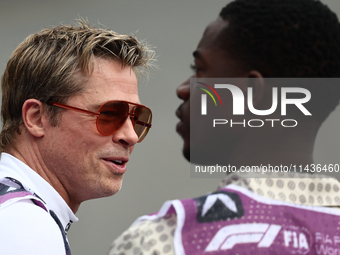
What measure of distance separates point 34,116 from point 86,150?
32 centimetres

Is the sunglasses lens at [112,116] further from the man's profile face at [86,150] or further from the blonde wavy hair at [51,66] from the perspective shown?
the blonde wavy hair at [51,66]

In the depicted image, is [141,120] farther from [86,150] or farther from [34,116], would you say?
[34,116]

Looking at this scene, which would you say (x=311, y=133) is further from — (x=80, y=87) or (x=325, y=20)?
(x=80, y=87)

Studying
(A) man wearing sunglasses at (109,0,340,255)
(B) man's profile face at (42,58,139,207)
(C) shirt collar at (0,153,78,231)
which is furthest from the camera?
(B) man's profile face at (42,58,139,207)

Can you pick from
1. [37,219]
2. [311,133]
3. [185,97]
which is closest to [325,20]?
[311,133]

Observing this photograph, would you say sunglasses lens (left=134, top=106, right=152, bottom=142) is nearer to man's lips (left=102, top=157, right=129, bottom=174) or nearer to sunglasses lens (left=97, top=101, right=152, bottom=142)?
sunglasses lens (left=97, top=101, right=152, bottom=142)

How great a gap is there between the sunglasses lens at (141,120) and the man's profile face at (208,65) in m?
1.21

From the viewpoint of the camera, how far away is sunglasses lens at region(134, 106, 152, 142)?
2213 millimetres

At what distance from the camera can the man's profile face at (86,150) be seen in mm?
2014

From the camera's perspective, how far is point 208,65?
3.13ft

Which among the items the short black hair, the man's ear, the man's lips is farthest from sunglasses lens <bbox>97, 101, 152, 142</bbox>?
the short black hair

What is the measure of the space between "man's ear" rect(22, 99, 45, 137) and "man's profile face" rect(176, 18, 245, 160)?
122cm

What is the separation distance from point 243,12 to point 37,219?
101cm

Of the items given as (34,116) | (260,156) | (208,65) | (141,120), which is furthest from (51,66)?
(260,156)
